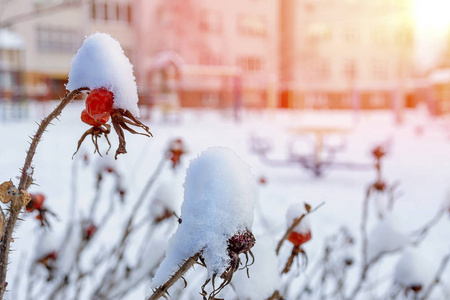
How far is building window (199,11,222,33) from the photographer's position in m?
26.8

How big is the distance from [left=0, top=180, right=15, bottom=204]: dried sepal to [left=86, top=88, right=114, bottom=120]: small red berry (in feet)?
0.34

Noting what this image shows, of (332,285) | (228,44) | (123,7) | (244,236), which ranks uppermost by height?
(123,7)

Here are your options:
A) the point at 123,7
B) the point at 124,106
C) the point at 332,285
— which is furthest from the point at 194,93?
the point at 124,106

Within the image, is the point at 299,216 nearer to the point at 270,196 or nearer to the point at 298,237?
the point at 298,237

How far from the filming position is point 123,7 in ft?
85.3

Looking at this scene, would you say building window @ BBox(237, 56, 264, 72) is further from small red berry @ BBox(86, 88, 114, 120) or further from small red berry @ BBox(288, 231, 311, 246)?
small red berry @ BBox(86, 88, 114, 120)

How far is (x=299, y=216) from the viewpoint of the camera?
76cm

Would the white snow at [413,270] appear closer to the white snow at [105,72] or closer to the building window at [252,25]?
the white snow at [105,72]

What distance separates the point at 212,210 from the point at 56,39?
88.0 feet

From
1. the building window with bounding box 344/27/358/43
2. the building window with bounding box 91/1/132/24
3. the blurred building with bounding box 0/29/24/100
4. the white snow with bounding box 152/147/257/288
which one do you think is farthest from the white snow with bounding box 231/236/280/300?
the building window with bounding box 344/27/358/43

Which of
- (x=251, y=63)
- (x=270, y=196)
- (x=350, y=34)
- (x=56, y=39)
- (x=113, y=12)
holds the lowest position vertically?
(x=270, y=196)

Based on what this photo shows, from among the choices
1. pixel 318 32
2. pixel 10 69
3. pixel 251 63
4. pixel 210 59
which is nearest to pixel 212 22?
pixel 210 59

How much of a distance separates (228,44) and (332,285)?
2562 cm

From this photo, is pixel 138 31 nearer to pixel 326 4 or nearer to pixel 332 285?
pixel 326 4
